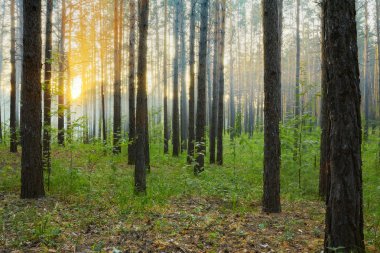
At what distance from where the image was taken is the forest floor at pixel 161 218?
4520 mm

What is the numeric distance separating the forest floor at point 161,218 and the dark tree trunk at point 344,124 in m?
Result: 0.97

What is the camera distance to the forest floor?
452 cm

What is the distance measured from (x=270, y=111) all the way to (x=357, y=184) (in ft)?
10.1

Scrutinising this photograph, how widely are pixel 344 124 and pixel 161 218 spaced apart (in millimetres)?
4011

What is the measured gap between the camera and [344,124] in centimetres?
329

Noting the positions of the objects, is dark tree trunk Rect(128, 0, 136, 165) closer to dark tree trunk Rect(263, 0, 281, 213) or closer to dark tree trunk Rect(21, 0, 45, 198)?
dark tree trunk Rect(21, 0, 45, 198)

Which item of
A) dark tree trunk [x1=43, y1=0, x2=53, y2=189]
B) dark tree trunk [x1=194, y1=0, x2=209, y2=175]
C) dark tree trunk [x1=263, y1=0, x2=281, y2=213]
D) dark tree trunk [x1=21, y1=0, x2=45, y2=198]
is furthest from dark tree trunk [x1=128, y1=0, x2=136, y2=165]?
dark tree trunk [x1=263, y1=0, x2=281, y2=213]

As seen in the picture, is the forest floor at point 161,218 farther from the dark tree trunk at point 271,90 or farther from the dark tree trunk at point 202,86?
the dark tree trunk at point 202,86

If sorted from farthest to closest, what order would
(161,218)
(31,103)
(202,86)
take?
(202,86) < (31,103) < (161,218)

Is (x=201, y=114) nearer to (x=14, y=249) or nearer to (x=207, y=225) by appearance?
(x=207, y=225)

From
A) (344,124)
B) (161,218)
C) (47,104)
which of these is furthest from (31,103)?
(344,124)

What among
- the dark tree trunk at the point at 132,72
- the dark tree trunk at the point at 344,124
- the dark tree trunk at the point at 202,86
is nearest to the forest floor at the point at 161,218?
the dark tree trunk at the point at 344,124

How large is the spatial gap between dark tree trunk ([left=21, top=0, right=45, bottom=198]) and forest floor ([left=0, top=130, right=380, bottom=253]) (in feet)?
1.92

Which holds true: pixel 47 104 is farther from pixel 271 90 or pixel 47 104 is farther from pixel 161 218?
pixel 271 90
